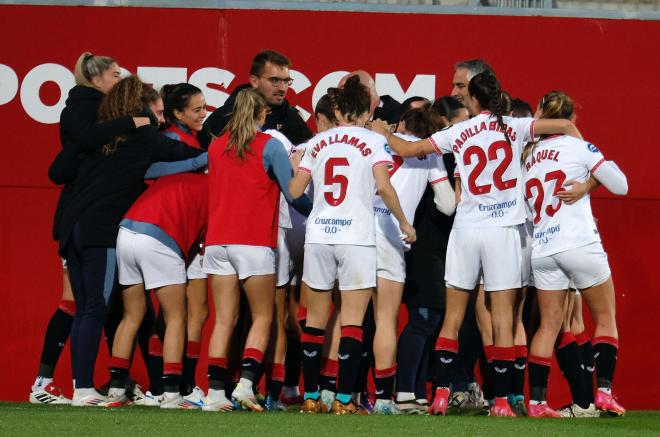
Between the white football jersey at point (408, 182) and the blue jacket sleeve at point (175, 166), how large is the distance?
1.05 metres

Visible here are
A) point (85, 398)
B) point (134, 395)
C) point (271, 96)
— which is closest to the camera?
point (85, 398)

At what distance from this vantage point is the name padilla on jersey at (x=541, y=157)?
7773mm

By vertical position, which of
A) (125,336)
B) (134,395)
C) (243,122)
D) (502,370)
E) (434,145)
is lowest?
(134,395)

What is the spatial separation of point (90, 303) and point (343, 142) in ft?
5.84

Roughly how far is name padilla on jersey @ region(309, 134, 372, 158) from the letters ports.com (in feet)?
7.11

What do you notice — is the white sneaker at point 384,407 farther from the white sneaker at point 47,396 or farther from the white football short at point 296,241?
the white sneaker at point 47,396

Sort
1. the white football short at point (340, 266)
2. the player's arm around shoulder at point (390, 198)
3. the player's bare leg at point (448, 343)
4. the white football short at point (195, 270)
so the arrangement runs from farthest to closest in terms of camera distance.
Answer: the white football short at point (195, 270), the player's bare leg at point (448, 343), the white football short at point (340, 266), the player's arm around shoulder at point (390, 198)

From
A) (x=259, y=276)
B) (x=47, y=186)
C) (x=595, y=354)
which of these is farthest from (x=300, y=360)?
(x=47, y=186)

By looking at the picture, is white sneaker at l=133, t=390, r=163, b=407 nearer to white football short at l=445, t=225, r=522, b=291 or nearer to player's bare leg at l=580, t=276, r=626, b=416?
white football short at l=445, t=225, r=522, b=291

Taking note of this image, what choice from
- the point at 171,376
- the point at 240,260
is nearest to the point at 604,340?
the point at 240,260

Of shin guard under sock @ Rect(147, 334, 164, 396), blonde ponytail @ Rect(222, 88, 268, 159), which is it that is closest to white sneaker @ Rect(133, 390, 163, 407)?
shin guard under sock @ Rect(147, 334, 164, 396)

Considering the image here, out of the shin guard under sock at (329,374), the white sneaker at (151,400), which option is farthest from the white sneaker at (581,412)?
the white sneaker at (151,400)

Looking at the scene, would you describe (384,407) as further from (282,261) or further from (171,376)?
(171,376)

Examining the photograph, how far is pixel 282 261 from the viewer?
8.04 m
